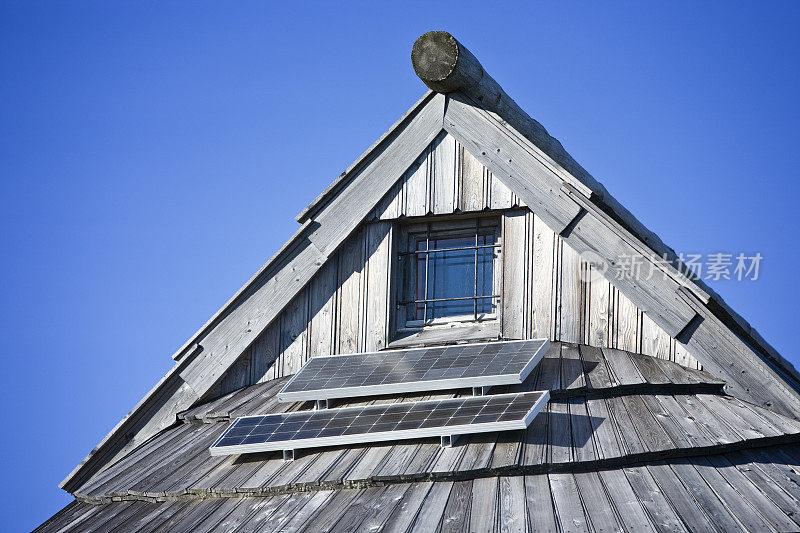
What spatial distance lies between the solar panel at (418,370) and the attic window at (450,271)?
0.88 meters

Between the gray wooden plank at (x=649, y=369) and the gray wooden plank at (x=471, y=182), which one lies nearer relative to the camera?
the gray wooden plank at (x=649, y=369)

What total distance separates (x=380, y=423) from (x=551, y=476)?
1.55 meters

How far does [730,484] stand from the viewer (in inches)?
249

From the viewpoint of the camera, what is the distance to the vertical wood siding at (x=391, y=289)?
8.46 meters

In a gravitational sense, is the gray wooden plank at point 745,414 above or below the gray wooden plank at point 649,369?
below

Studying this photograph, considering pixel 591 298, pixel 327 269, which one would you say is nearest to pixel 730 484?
pixel 591 298

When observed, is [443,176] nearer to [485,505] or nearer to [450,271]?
[450,271]

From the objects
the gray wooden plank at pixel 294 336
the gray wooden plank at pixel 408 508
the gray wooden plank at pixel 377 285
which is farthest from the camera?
the gray wooden plank at pixel 294 336

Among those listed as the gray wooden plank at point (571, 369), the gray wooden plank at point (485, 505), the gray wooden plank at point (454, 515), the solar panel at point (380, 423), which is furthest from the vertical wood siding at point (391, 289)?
the gray wooden plank at point (454, 515)

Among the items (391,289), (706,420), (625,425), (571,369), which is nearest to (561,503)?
(625,425)

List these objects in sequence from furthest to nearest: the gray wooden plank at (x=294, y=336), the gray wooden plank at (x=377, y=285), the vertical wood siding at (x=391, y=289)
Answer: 1. the gray wooden plank at (x=294, y=336)
2. the gray wooden plank at (x=377, y=285)
3. the vertical wood siding at (x=391, y=289)

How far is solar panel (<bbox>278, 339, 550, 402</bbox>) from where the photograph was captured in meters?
7.66

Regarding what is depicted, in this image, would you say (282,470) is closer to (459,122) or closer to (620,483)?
(620,483)

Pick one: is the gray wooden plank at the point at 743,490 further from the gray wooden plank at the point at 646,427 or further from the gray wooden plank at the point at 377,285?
the gray wooden plank at the point at 377,285
